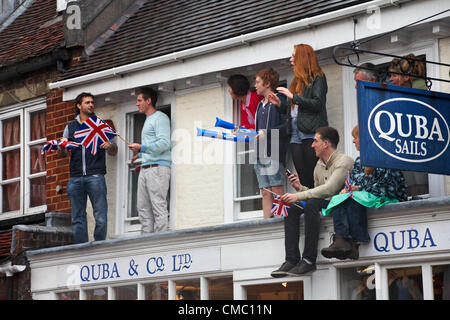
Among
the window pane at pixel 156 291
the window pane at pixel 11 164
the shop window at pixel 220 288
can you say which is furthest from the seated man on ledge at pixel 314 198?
the window pane at pixel 11 164

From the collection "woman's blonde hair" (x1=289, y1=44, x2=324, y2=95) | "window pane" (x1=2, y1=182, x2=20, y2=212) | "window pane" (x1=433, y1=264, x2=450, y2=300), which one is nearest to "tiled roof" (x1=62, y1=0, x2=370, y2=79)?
"woman's blonde hair" (x1=289, y1=44, x2=324, y2=95)

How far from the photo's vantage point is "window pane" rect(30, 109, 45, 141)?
16.4 meters

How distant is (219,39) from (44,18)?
5248 millimetres

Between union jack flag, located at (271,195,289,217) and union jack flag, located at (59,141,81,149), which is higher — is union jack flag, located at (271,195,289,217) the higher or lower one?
the lower one

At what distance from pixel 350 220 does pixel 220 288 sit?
2.49 metres

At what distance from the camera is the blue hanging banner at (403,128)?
10602mm

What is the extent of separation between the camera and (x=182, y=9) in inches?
615

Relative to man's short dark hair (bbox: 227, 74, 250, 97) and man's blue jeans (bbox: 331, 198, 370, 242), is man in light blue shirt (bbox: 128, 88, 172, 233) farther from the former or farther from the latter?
man's blue jeans (bbox: 331, 198, 370, 242)

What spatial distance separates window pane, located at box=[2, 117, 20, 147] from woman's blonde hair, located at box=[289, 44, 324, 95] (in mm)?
5963

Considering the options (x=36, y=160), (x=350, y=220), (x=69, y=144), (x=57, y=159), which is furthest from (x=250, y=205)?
(x=36, y=160)

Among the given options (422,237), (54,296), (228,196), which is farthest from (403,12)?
(54,296)

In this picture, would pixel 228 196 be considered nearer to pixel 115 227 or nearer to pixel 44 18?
pixel 115 227

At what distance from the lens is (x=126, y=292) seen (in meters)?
14.1

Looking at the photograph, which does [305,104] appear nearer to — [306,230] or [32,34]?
[306,230]
